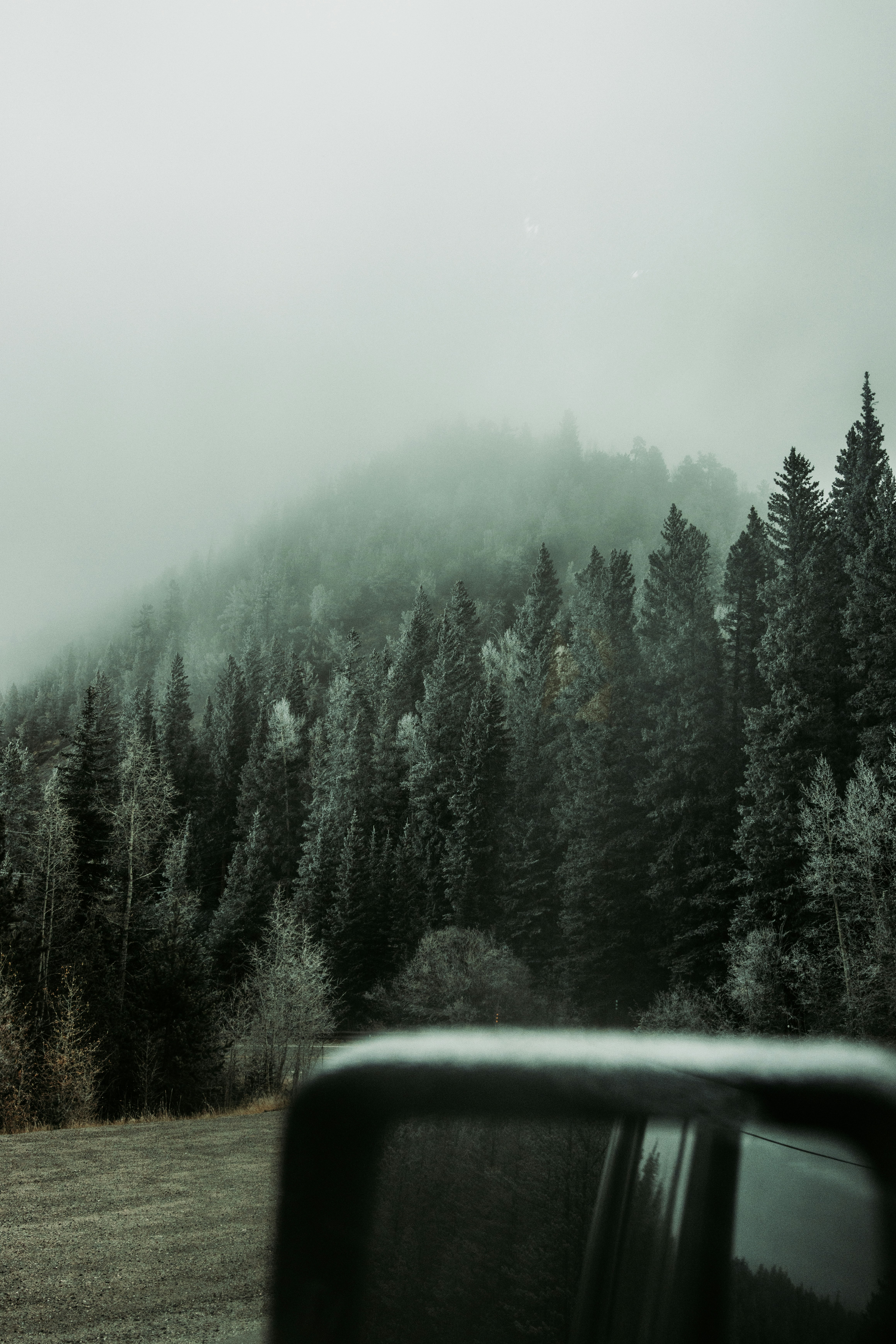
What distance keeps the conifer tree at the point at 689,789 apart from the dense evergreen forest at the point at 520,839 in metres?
0.15

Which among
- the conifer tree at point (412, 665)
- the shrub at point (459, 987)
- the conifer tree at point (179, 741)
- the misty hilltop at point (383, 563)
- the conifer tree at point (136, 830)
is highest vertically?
the misty hilltop at point (383, 563)

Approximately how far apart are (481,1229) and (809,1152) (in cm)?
74

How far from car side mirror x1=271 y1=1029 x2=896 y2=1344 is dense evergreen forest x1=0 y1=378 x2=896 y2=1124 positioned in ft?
83.9

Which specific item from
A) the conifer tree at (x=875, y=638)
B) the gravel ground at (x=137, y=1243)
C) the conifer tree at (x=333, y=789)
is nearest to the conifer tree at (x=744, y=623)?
the conifer tree at (x=875, y=638)

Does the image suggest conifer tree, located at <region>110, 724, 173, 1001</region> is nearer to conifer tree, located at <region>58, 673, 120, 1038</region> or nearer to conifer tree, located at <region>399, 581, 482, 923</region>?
conifer tree, located at <region>58, 673, 120, 1038</region>

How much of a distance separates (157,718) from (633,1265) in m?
102

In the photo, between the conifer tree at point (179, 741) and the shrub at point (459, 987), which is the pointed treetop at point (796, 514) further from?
the conifer tree at point (179, 741)

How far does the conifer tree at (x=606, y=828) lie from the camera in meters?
44.2

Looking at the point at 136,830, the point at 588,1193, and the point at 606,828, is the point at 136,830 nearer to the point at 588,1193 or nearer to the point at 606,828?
the point at 606,828

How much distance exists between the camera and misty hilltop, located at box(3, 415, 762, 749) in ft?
503

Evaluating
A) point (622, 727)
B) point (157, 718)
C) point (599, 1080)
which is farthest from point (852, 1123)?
point (157, 718)

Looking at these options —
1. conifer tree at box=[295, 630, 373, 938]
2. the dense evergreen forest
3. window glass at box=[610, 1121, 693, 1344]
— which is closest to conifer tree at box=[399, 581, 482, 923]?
the dense evergreen forest

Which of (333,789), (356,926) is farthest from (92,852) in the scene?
(333,789)

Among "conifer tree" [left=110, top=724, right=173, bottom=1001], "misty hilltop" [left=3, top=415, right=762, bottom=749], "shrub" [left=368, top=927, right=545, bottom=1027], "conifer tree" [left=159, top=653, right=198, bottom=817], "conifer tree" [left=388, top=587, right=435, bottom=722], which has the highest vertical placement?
"misty hilltop" [left=3, top=415, right=762, bottom=749]
